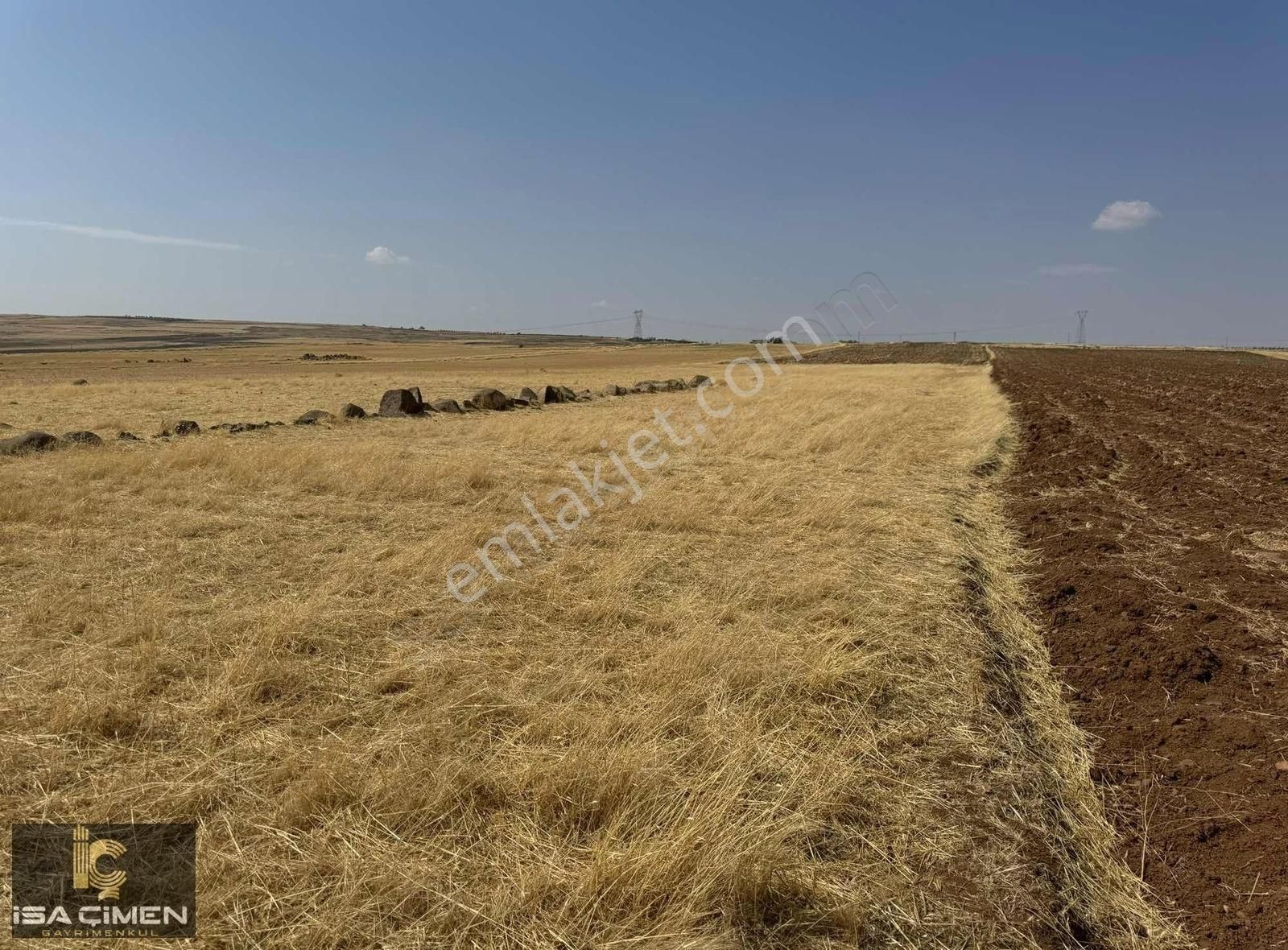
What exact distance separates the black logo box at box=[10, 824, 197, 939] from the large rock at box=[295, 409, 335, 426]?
615 inches

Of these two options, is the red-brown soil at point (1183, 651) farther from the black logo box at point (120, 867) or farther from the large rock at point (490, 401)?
the large rock at point (490, 401)

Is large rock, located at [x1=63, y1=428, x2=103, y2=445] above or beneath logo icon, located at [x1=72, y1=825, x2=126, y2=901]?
above

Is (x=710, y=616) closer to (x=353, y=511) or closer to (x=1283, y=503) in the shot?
(x=353, y=511)

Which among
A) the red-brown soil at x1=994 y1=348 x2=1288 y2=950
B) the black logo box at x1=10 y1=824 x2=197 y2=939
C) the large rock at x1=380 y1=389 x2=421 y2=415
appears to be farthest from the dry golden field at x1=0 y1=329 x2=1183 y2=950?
the large rock at x1=380 y1=389 x2=421 y2=415

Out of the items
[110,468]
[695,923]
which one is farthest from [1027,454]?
[110,468]

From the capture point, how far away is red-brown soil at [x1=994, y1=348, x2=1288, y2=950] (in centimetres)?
293

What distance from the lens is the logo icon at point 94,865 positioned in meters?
2.65

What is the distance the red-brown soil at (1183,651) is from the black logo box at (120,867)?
13.2 feet

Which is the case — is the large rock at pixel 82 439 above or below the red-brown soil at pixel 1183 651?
above

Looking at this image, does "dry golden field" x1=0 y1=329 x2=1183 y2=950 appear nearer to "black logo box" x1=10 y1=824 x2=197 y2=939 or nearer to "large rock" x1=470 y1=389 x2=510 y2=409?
"black logo box" x1=10 y1=824 x2=197 y2=939

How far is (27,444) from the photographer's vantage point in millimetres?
11953

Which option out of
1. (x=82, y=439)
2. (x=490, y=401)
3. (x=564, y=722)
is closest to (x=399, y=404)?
(x=490, y=401)

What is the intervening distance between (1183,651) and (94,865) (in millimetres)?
6528

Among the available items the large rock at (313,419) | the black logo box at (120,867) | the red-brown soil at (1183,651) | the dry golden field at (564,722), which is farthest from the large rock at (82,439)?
the red-brown soil at (1183,651)
